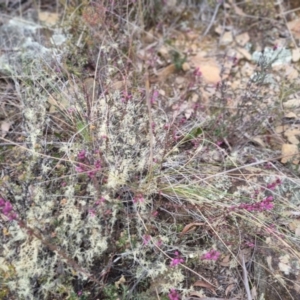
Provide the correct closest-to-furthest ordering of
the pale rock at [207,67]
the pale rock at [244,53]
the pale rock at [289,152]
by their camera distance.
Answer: the pale rock at [289,152] → the pale rock at [207,67] → the pale rock at [244,53]

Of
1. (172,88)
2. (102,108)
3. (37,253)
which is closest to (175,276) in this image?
(37,253)

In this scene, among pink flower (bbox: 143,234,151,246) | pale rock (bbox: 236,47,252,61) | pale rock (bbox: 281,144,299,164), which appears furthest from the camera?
pale rock (bbox: 236,47,252,61)

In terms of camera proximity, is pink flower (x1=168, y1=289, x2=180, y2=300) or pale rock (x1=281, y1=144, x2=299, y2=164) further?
pale rock (x1=281, y1=144, x2=299, y2=164)

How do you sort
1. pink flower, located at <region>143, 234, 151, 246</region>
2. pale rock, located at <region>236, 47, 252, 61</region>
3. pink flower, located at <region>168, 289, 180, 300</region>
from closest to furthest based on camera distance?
pink flower, located at <region>168, 289, 180, 300</region>, pink flower, located at <region>143, 234, 151, 246</region>, pale rock, located at <region>236, 47, 252, 61</region>

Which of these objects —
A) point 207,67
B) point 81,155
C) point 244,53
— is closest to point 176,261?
point 81,155

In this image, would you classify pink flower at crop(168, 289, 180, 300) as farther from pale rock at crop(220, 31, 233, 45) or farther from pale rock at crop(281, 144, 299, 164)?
pale rock at crop(220, 31, 233, 45)

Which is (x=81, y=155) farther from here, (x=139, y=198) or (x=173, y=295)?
(x=173, y=295)

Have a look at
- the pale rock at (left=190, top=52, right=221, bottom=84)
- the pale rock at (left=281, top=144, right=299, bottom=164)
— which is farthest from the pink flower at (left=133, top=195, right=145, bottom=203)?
the pale rock at (left=190, top=52, right=221, bottom=84)

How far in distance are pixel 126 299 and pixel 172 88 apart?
1239 mm

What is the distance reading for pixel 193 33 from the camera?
8.76ft

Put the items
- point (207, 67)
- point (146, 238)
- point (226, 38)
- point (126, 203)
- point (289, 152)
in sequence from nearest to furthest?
point (146, 238)
point (126, 203)
point (289, 152)
point (207, 67)
point (226, 38)

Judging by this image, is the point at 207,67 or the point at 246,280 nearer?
the point at 246,280

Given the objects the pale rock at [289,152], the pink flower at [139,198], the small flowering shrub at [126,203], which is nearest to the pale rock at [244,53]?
the small flowering shrub at [126,203]

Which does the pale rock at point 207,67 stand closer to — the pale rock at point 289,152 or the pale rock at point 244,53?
the pale rock at point 244,53
